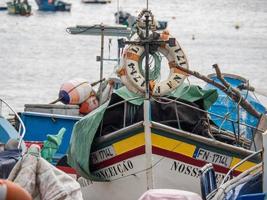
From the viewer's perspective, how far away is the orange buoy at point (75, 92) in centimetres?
1585

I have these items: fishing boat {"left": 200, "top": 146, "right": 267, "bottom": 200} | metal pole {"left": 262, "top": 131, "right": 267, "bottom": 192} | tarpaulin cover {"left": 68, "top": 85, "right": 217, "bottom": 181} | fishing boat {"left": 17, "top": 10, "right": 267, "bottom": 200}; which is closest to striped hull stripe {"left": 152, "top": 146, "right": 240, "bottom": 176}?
fishing boat {"left": 17, "top": 10, "right": 267, "bottom": 200}

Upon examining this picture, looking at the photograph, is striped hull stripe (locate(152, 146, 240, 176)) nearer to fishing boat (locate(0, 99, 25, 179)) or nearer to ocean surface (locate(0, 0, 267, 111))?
fishing boat (locate(0, 99, 25, 179))

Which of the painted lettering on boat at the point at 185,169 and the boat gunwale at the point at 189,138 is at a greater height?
the boat gunwale at the point at 189,138

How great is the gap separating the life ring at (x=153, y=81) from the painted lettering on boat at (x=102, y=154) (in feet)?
2.37

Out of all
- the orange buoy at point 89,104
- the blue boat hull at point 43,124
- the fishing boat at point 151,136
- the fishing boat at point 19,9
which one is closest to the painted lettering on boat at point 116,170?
the fishing boat at point 151,136

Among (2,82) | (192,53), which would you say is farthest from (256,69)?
(2,82)

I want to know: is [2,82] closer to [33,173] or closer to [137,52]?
[137,52]

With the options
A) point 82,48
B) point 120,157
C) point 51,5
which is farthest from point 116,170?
point 51,5

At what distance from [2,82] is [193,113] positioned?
2168 centimetres

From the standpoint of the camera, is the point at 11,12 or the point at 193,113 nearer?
the point at 193,113

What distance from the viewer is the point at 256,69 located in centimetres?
3962

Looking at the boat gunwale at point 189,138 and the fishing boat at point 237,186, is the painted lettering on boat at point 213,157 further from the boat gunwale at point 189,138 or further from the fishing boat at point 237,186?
the fishing boat at point 237,186

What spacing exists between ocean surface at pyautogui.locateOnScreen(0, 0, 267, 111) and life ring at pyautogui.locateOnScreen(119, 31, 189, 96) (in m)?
2.46

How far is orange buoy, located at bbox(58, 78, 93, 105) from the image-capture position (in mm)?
15852
